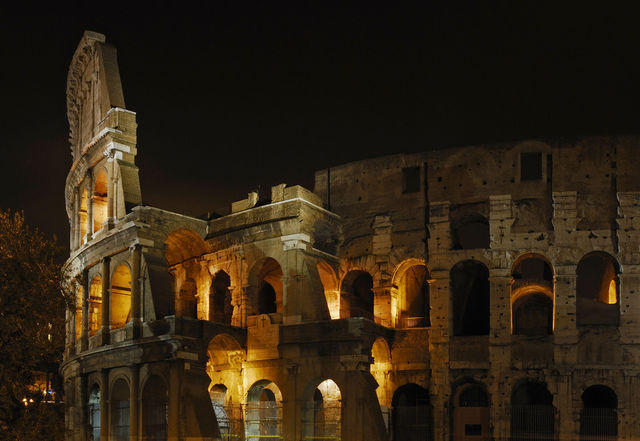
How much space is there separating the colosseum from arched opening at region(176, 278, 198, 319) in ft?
0.19

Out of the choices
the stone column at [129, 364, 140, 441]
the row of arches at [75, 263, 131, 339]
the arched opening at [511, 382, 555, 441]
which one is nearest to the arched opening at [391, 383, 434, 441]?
the arched opening at [511, 382, 555, 441]

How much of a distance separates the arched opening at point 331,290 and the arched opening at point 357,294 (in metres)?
0.18

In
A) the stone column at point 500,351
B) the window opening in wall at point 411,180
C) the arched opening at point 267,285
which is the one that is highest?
the window opening in wall at point 411,180

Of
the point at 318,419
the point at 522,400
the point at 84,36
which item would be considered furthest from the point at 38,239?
the point at 522,400

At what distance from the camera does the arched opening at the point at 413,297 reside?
1160 inches

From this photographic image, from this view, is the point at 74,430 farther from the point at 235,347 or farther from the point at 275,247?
the point at 275,247

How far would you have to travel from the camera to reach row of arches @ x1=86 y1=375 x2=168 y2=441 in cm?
2630

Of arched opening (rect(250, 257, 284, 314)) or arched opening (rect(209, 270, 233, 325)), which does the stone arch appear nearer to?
arched opening (rect(250, 257, 284, 314))

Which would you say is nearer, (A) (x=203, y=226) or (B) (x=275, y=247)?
(B) (x=275, y=247)

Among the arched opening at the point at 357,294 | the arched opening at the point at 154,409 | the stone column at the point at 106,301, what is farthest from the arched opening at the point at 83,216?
the arched opening at the point at 357,294

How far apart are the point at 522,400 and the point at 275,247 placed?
10054 millimetres

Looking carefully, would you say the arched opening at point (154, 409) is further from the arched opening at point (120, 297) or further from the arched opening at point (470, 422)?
the arched opening at point (470, 422)

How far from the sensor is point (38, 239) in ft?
70.4

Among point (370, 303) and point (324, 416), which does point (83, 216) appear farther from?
point (324, 416)
